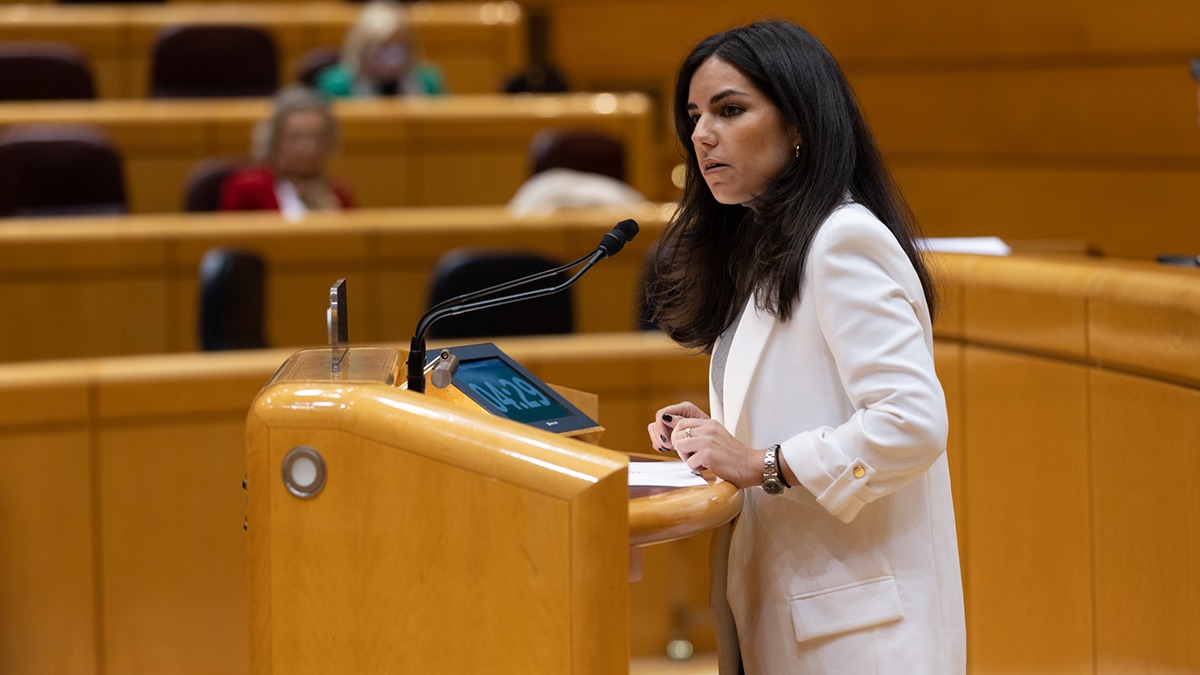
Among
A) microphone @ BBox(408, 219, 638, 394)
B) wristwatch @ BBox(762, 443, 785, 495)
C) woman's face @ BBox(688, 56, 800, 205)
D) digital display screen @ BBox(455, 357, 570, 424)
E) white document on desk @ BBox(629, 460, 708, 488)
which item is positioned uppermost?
woman's face @ BBox(688, 56, 800, 205)

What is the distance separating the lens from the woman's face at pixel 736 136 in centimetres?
153

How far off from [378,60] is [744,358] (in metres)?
4.88

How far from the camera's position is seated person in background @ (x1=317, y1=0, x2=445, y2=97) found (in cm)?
619

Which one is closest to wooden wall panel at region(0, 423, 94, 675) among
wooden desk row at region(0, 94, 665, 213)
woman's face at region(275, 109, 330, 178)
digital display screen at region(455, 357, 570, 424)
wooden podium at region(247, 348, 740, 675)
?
digital display screen at region(455, 357, 570, 424)

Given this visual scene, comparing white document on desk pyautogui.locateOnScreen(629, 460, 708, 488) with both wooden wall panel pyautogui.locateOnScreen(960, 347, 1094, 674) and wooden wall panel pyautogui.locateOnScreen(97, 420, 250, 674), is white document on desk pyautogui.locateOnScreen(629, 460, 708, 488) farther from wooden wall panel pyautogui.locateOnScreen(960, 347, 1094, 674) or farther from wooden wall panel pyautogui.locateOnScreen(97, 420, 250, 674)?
wooden wall panel pyautogui.locateOnScreen(97, 420, 250, 674)

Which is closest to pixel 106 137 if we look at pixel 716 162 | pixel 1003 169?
pixel 1003 169

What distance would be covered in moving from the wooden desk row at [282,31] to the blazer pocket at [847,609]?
5.61m

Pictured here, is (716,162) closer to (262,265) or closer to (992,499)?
(992,499)

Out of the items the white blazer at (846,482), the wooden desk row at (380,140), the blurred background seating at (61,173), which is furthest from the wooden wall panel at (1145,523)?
the blurred background seating at (61,173)

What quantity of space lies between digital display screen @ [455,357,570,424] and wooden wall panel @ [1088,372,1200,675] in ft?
3.21

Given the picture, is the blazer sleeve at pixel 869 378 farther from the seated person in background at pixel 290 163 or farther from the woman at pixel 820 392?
the seated person in background at pixel 290 163

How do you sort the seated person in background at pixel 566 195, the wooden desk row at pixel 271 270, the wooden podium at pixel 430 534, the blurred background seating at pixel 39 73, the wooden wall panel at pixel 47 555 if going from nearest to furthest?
the wooden podium at pixel 430 534 < the wooden wall panel at pixel 47 555 < the wooden desk row at pixel 271 270 < the seated person in background at pixel 566 195 < the blurred background seating at pixel 39 73

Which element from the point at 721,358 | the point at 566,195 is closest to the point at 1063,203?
the point at 566,195

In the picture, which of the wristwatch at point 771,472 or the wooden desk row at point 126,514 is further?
the wooden desk row at point 126,514
